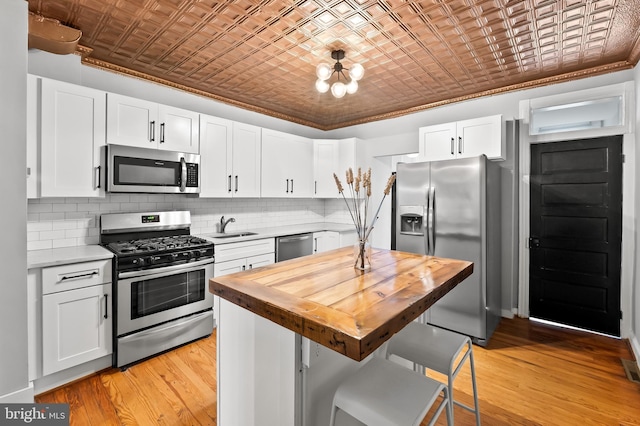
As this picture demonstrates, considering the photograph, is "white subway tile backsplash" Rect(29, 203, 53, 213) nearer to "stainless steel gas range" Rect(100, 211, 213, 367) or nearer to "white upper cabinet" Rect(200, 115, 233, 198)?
"stainless steel gas range" Rect(100, 211, 213, 367)

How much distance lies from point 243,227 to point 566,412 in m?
3.64

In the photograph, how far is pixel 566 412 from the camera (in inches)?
81.7

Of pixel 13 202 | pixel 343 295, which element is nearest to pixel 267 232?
pixel 343 295

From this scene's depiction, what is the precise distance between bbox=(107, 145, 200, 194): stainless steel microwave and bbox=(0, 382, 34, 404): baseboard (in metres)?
2.16

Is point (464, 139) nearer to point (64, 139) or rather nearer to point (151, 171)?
point (151, 171)

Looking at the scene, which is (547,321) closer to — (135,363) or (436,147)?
(436,147)

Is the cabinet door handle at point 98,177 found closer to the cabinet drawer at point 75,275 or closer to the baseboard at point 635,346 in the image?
the cabinet drawer at point 75,275

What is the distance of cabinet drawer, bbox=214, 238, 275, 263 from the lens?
3.26 meters

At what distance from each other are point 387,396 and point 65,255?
2.55 metres

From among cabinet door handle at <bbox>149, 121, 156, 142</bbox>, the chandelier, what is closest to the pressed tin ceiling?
the chandelier

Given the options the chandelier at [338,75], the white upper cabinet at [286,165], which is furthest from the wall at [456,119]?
the chandelier at [338,75]

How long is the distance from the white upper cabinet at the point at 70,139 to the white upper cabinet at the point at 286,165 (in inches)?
73.2

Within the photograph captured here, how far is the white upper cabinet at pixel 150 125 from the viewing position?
9.08 feet

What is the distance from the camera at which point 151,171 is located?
118 inches
